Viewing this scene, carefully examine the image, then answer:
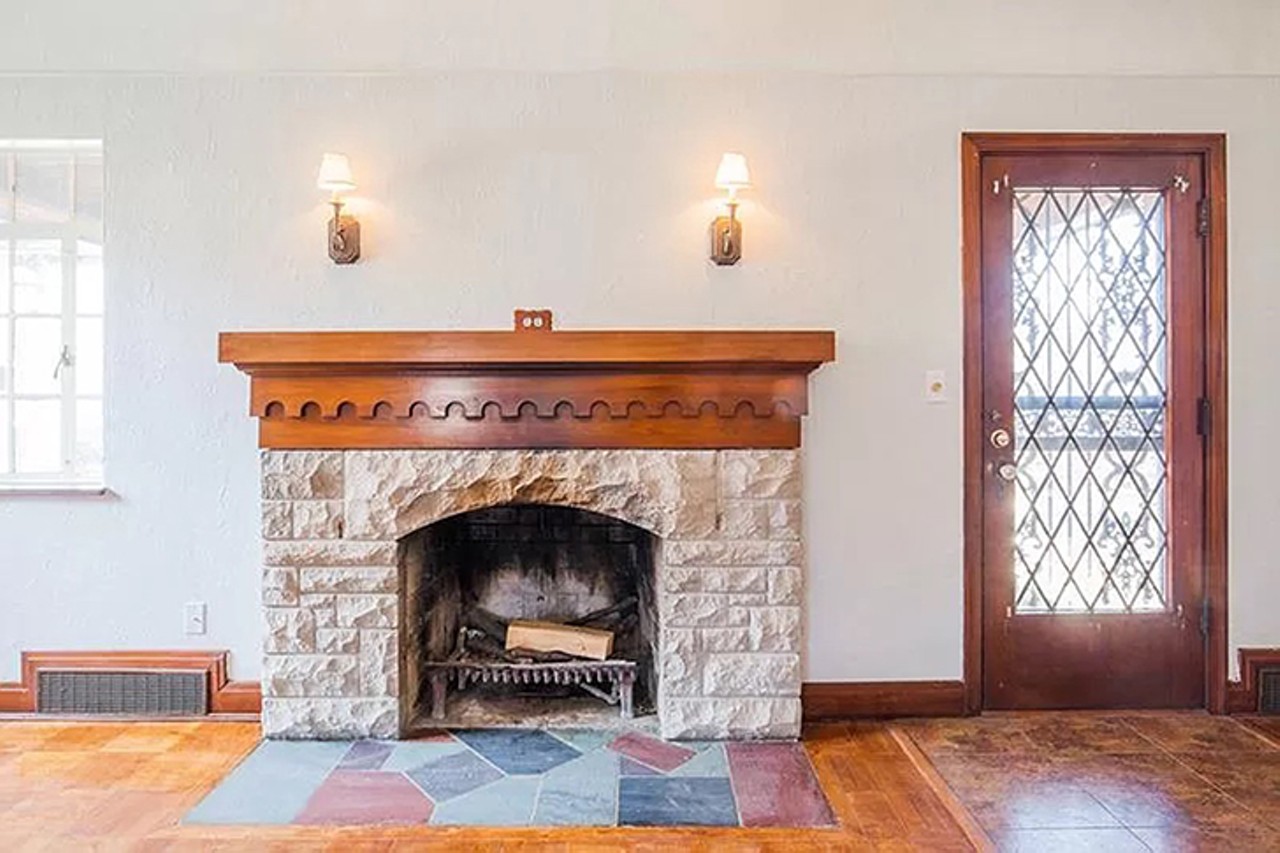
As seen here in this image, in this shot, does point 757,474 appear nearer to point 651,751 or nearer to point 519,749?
point 651,751

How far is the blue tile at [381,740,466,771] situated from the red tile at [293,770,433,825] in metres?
0.07

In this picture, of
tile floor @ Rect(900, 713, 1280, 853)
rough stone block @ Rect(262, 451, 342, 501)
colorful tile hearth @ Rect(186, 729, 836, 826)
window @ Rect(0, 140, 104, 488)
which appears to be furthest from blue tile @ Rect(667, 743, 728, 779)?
window @ Rect(0, 140, 104, 488)

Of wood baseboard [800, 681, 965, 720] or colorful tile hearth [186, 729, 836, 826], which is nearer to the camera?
colorful tile hearth [186, 729, 836, 826]

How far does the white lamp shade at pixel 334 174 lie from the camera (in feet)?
9.62

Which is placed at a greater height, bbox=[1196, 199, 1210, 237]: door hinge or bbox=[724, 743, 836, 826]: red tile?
bbox=[1196, 199, 1210, 237]: door hinge

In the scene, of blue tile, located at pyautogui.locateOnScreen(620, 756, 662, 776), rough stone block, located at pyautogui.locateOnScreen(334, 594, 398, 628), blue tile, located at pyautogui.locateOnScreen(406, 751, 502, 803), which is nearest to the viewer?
blue tile, located at pyautogui.locateOnScreen(406, 751, 502, 803)

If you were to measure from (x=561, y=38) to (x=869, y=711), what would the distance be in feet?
8.39

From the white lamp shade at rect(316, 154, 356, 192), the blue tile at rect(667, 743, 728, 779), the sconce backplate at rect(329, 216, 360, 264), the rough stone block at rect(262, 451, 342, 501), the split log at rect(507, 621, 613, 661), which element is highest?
the white lamp shade at rect(316, 154, 356, 192)

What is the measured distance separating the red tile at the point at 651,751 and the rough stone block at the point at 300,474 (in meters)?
1.23

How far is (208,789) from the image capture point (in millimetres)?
2580

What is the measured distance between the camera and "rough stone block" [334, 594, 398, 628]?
2910 mm

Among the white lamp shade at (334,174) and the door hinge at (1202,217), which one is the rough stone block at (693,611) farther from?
the door hinge at (1202,217)

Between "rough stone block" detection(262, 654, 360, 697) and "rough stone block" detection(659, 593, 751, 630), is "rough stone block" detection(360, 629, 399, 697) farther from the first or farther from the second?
"rough stone block" detection(659, 593, 751, 630)

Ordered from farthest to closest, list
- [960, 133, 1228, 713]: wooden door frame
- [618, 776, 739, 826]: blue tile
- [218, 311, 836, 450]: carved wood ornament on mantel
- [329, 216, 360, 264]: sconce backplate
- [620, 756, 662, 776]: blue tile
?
1. [960, 133, 1228, 713]: wooden door frame
2. [329, 216, 360, 264]: sconce backplate
3. [218, 311, 836, 450]: carved wood ornament on mantel
4. [620, 756, 662, 776]: blue tile
5. [618, 776, 739, 826]: blue tile
